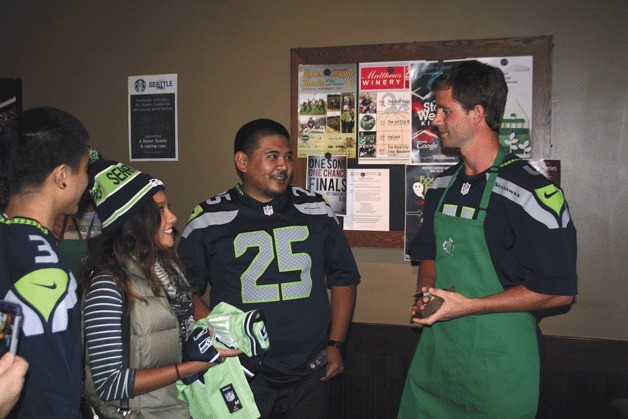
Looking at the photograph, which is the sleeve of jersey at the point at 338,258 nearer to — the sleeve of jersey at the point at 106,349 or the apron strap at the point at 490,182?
the apron strap at the point at 490,182

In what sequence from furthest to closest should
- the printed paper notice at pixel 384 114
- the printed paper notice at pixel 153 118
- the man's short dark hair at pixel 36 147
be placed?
1. the printed paper notice at pixel 153 118
2. the printed paper notice at pixel 384 114
3. the man's short dark hair at pixel 36 147

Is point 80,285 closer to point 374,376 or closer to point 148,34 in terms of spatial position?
point 374,376

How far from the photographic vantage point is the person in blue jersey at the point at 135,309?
4.76 ft

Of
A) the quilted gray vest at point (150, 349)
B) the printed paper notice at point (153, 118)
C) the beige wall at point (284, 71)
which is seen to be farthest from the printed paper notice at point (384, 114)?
the quilted gray vest at point (150, 349)

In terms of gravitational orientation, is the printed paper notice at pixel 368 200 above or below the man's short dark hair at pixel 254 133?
below

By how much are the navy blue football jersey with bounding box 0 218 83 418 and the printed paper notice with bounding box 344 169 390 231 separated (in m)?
1.80

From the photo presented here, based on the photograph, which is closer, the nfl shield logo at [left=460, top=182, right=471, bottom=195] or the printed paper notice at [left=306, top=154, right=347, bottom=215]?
the nfl shield logo at [left=460, top=182, right=471, bottom=195]

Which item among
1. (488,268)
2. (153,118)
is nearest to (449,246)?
(488,268)

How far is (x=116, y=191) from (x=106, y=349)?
503mm

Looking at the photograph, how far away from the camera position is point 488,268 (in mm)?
1816

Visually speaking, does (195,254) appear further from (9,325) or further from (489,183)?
(9,325)

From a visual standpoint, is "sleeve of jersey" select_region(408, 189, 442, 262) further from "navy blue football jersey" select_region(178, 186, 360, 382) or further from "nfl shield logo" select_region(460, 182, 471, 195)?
"navy blue football jersey" select_region(178, 186, 360, 382)

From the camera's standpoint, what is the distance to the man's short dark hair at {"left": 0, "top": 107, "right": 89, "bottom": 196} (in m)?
1.32

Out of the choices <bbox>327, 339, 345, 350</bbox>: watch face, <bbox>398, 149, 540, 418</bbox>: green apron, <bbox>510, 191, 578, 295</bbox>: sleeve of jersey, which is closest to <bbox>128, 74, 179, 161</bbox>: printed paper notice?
<bbox>327, 339, 345, 350</bbox>: watch face
